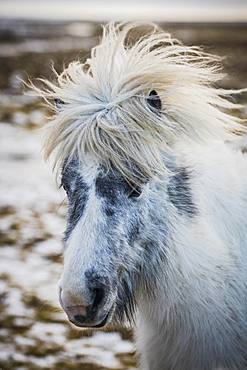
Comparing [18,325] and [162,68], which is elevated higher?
[162,68]

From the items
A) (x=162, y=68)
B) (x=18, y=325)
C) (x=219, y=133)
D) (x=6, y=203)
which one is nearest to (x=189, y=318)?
(x=219, y=133)

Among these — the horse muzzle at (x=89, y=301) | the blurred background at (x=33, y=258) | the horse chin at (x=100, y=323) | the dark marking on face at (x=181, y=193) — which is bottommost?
the blurred background at (x=33, y=258)

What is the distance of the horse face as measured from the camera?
10.1ft

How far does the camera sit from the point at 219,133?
3.68m

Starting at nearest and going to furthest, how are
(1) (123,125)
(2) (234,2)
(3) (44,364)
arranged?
(1) (123,125)
(3) (44,364)
(2) (234,2)

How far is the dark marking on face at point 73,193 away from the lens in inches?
128

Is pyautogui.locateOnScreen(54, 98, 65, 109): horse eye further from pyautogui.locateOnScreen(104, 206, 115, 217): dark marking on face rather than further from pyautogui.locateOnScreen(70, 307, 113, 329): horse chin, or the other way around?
pyautogui.locateOnScreen(70, 307, 113, 329): horse chin

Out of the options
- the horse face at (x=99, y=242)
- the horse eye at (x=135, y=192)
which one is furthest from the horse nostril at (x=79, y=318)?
the horse eye at (x=135, y=192)

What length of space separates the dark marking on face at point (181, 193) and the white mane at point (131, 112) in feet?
0.35

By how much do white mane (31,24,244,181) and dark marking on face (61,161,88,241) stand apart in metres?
0.09

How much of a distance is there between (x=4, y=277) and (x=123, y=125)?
3.60 metres

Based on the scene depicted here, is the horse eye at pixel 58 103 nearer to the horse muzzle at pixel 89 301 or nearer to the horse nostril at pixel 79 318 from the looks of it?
the horse muzzle at pixel 89 301

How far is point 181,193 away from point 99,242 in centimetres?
52

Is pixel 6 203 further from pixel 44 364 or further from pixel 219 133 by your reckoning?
pixel 219 133
